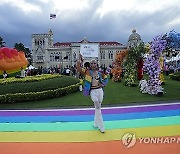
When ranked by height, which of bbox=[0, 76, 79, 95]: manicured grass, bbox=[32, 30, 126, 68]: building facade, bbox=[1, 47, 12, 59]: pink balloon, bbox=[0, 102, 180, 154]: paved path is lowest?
bbox=[0, 102, 180, 154]: paved path

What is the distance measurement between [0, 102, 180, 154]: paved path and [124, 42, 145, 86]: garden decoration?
23.4 feet

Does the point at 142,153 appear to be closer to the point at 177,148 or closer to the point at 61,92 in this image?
the point at 177,148

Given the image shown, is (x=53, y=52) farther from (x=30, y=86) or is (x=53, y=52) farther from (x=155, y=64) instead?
(x=155, y=64)

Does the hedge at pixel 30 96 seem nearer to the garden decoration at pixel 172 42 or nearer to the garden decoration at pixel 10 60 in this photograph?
the garden decoration at pixel 172 42

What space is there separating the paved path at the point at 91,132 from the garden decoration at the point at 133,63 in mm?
7123

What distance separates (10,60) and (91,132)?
1852 centimetres

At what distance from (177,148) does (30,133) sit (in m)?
3.53

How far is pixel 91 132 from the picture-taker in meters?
6.36

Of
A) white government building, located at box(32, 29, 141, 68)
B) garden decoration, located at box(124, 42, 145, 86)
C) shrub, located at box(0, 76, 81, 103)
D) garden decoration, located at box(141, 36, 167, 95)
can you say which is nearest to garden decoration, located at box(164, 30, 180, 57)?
garden decoration, located at box(141, 36, 167, 95)

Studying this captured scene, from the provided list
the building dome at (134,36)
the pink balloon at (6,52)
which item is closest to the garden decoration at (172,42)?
the pink balloon at (6,52)

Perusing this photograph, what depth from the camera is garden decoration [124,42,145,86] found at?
53.6 ft

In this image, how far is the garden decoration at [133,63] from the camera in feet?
53.6

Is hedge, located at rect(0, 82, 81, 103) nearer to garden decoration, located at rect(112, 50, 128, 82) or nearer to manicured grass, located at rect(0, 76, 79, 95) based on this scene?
manicured grass, located at rect(0, 76, 79, 95)

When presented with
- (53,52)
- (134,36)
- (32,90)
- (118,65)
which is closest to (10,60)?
(118,65)
